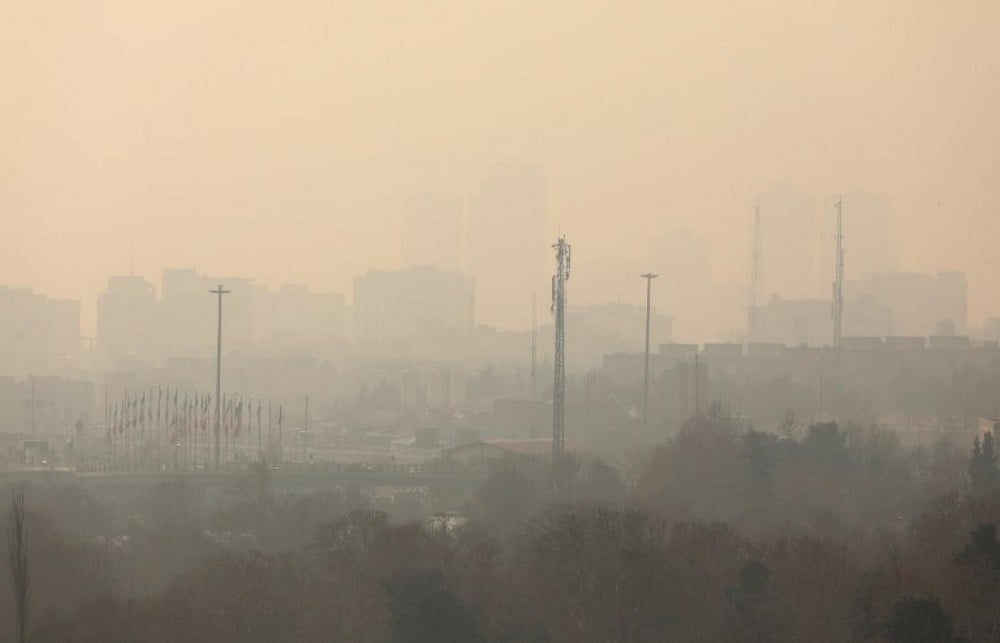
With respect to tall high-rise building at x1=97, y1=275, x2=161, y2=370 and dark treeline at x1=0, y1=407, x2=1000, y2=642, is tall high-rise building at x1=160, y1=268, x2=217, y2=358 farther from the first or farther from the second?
dark treeline at x1=0, y1=407, x2=1000, y2=642

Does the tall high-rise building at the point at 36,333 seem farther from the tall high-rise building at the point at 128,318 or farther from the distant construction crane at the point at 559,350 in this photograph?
the distant construction crane at the point at 559,350

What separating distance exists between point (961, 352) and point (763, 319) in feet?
67.0

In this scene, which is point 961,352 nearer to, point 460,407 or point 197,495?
point 460,407

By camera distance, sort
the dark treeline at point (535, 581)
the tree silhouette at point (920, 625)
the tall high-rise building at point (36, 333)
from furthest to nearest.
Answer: the tall high-rise building at point (36, 333)
the dark treeline at point (535, 581)
the tree silhouette at point (920, 625)

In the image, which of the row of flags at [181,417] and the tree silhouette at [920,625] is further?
the row of flags at [181,417]

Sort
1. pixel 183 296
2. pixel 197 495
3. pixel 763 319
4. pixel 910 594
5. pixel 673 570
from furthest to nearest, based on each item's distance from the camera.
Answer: pixel 183 296
pixel 763 319
pixel 197 495
pixel 673 570
pixel 910 594

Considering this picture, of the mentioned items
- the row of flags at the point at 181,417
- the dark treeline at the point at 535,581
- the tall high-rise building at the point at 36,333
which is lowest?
the dark treeline at the point at 535,581

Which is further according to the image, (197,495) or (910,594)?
(197,495)

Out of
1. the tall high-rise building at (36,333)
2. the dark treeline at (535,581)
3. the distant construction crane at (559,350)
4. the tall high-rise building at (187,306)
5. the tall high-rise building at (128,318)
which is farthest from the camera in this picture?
the tall high-rise building at (187,306)

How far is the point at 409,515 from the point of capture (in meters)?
25.9

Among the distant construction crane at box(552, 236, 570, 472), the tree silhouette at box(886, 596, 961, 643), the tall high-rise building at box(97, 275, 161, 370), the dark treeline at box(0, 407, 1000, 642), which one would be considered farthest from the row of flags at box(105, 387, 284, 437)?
the tall high-rise building at box(97, 275, 161, 370)

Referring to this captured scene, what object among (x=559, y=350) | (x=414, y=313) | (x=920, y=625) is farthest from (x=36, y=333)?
(x=920, y=625)

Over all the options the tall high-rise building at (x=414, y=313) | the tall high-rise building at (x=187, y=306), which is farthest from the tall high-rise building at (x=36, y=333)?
the tall high-rise building at (x=414, y=313)

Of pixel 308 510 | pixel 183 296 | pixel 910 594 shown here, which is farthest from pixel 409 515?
pixel 183 296
